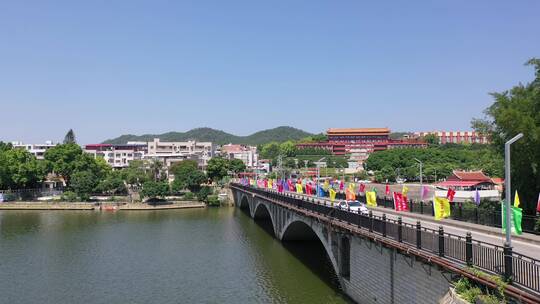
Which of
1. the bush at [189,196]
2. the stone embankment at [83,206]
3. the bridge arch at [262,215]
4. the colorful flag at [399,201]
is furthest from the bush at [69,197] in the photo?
the colorful flag at [399,201]

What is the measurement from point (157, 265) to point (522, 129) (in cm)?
3366

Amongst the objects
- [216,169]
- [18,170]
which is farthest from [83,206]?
[216,169]

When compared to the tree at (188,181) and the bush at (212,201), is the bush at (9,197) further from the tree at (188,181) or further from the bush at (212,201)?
the bush at (212,201)

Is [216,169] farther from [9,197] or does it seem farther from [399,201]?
[399,201]

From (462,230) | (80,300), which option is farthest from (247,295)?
(462,230)

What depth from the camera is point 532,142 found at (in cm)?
2917

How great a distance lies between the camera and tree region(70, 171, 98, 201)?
358ft

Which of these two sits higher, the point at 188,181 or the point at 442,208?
the point at 442,208

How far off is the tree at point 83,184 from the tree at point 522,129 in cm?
9585

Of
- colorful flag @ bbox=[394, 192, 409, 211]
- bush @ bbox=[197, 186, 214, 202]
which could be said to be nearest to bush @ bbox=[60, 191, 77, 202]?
bush @ bbox=[197, 186, 214, 202]

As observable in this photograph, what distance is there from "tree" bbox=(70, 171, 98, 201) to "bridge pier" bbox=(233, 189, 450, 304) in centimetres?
8516

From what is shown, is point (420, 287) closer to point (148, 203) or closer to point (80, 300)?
point (80, 300)

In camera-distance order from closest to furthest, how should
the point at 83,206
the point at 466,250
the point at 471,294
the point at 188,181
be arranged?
1. the point at 471,294
2. the point at 466,250
3. the point at 83,206
4. the point at 188,181

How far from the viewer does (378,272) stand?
78.3 ft
